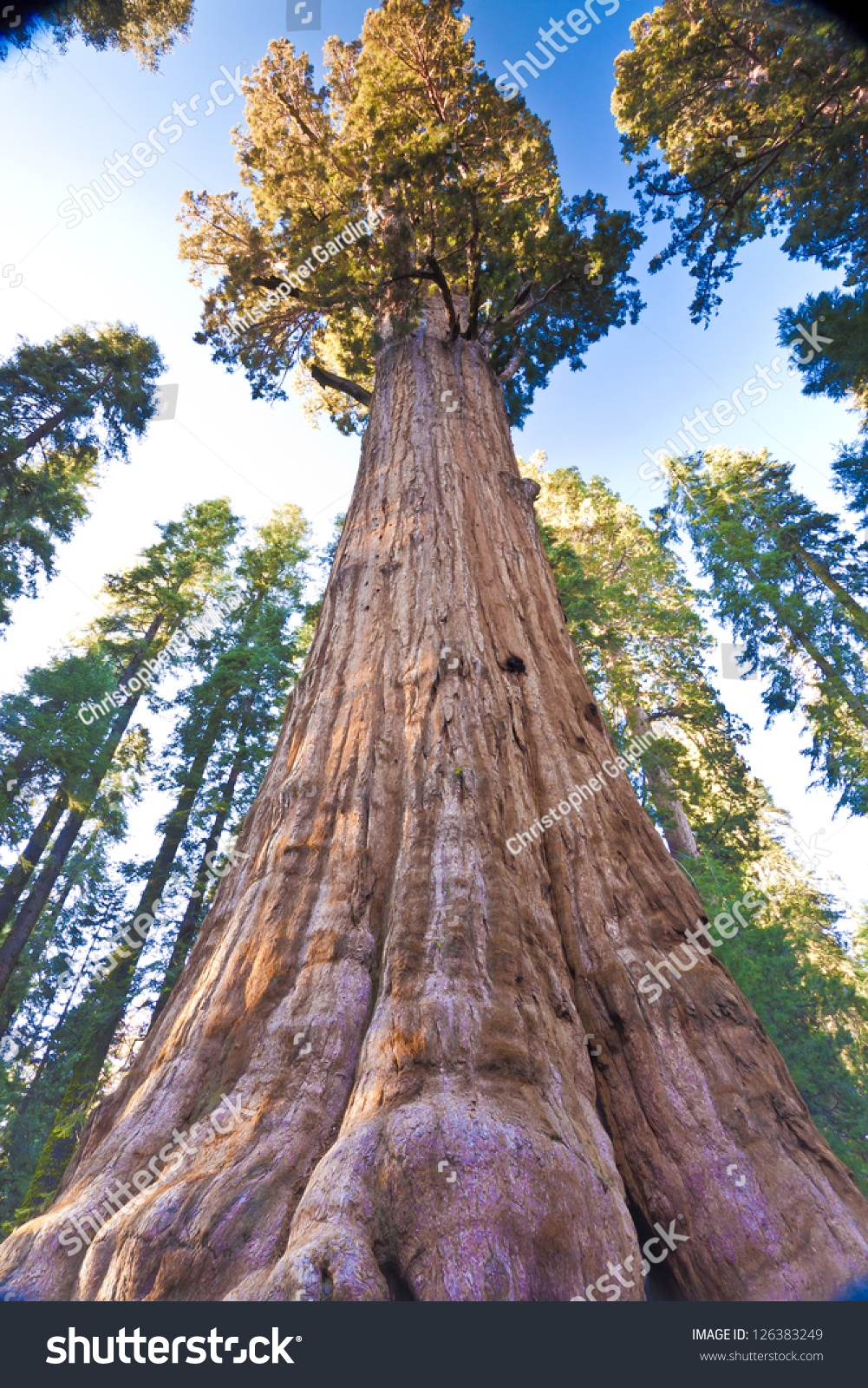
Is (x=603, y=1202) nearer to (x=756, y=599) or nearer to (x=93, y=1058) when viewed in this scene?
(x=93, y=1058)

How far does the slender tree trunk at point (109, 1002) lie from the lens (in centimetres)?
796

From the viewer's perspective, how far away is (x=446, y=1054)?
5.95ft

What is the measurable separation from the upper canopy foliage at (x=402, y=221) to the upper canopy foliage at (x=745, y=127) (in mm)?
1440

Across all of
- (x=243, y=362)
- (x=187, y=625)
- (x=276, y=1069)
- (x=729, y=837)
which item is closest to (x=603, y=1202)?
(x=276, y=1069)

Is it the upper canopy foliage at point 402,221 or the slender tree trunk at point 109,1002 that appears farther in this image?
the slender tree trunk at point 109,1002

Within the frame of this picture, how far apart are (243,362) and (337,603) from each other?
7377 millimetres

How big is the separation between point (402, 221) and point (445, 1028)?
8.25 metres

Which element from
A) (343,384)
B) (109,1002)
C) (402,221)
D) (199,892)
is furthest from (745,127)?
(109,1002)

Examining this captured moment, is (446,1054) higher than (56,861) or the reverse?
the reverse

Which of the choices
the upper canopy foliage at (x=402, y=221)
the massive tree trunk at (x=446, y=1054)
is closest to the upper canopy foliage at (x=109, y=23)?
the upper canopy foliage at (x=402, y=221)

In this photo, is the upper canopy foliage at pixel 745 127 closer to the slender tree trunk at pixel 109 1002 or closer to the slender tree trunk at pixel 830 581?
the slender tree trunk at pixel 830 581

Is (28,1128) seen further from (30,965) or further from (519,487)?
(519,487)

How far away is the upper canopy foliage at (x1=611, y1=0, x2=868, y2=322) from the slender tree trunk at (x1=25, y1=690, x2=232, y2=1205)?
37.2 ft

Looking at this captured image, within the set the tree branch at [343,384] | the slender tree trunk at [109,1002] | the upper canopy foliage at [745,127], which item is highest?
the upper canopy foliage at [745,127]
